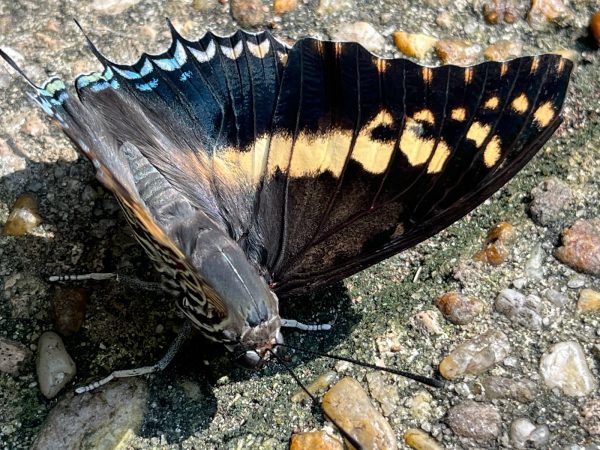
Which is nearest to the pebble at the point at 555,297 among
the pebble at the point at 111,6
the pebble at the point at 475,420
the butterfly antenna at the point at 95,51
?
the pebble at the point at 475,420

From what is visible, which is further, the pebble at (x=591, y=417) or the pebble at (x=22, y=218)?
the pebble at (x=22, y=218)

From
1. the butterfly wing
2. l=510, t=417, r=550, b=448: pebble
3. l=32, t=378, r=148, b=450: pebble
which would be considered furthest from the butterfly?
l=510, t=417, r=550, b=448: pebble

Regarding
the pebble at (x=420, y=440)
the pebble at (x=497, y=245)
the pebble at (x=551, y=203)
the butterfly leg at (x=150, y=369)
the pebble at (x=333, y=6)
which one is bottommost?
the pebble at (x=420, y=440)

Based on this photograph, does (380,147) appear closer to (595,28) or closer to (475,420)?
(475,420)

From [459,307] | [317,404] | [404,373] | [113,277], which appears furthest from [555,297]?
[113,277]

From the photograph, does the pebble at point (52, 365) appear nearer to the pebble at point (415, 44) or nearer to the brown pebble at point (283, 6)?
the brown pebble at point (283, 6)

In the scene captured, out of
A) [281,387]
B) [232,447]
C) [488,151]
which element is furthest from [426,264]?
[232,447]

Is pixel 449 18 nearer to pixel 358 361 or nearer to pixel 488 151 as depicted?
pixel 488 151
